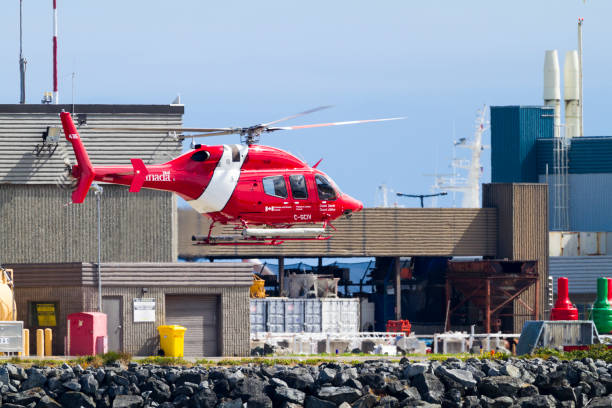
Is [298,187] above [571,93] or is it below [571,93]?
below

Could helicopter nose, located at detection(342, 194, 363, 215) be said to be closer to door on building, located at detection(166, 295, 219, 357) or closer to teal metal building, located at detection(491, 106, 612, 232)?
door on building, located at detection(166, 295, 219, 357)

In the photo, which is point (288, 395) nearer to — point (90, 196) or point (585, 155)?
point (90, 196)

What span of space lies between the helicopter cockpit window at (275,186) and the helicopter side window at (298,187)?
0.86ft

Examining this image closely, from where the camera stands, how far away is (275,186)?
1556 inches

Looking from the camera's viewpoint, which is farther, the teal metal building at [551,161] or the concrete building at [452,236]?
the teal metal building at [551,161]

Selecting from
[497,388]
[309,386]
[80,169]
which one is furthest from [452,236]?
[309,386]

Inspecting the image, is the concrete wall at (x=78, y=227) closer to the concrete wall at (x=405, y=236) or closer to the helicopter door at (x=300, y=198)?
the helicopter door at (x=300, y=198)

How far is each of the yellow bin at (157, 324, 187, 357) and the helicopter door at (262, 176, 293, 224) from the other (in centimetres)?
682

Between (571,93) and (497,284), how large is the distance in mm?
29321

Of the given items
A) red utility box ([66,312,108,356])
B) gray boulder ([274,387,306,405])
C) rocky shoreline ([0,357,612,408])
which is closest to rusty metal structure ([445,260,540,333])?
red utility box ([66,312,108,356])

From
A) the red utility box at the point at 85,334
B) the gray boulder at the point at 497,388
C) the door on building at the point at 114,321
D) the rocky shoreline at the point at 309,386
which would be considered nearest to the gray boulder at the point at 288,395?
the rocky shoreline at the point at 309,386

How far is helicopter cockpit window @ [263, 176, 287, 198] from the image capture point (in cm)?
3947

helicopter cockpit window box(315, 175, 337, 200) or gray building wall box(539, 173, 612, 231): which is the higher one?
gray building wall box(539, 173, 612, 231)

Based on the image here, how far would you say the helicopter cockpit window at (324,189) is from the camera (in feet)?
131
